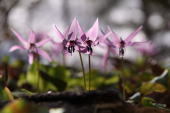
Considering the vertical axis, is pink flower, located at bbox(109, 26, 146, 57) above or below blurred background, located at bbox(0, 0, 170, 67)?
below

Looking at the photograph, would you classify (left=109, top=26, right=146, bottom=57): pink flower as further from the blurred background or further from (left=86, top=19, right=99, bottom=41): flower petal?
the blurred background

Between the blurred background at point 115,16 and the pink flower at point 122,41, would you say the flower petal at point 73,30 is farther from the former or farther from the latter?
the blurred background at point 115,16

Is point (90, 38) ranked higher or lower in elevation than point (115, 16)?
lower

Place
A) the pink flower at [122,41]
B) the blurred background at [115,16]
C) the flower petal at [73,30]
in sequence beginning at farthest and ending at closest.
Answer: the blurred background at [115,16] < the pink flower at [122,41] < the flower petal at [73,30]

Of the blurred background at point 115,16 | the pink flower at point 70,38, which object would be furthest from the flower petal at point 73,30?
the blurred background at point 115,16

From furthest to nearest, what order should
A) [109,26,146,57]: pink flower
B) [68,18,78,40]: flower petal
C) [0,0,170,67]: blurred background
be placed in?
[0,0,170,67]: blurred background
[109,26,146,57]: pink flower
[68,18,78,40]: flower petal

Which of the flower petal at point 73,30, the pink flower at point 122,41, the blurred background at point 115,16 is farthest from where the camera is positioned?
the blurred background at point 115,16

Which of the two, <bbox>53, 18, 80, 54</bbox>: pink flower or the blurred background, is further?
the blurred background

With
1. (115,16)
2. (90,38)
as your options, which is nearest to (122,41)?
(90,38)

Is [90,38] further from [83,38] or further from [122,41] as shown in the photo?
[122,41]

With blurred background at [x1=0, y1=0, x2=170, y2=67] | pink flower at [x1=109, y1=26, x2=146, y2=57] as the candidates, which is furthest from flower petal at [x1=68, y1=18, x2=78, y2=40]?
blurred background at [x1=0, y1=0, x2=170, y2=67]

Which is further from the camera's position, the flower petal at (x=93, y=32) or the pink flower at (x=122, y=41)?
the pink flower at (x=122, y=41)
